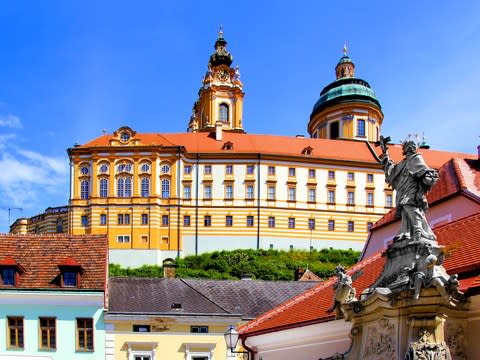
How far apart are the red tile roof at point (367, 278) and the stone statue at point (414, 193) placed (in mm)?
967

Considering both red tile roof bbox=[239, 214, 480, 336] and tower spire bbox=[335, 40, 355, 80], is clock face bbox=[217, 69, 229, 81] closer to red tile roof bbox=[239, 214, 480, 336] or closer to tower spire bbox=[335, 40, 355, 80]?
tower spire bbox=[335, 40, 355, 80]

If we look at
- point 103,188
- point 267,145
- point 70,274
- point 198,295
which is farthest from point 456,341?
point 267,145

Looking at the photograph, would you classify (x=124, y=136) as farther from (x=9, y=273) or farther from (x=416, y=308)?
(x=416, y=308)

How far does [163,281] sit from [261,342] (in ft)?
53.5

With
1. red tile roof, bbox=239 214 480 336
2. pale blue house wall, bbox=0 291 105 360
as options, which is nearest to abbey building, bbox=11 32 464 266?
pale blue house wall, bbox=0 291 105 360

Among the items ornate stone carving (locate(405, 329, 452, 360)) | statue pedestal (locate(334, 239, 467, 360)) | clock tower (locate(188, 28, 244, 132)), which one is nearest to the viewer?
ornate stone carving (locate(405, 329, 452, 360))

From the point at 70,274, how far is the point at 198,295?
5961 mm

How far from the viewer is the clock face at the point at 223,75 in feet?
300

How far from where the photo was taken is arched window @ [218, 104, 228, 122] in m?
89.3

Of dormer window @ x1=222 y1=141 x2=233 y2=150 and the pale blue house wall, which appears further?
dormer window @ x1=222 y1=141 x2=233 y2=150

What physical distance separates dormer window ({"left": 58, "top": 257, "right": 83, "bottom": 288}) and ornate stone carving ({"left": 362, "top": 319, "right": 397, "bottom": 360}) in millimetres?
19885

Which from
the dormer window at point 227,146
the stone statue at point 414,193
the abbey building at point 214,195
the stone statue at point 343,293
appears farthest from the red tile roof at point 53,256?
the dormer window at point 227,146

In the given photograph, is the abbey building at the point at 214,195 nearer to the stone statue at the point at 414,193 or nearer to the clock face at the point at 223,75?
the clock face at the point at 223,75

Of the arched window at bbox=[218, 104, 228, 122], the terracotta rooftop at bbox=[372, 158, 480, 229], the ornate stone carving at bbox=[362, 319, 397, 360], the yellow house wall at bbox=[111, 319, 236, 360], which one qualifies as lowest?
the yellow house wall at bbox=[111, 319, 236, 360]
